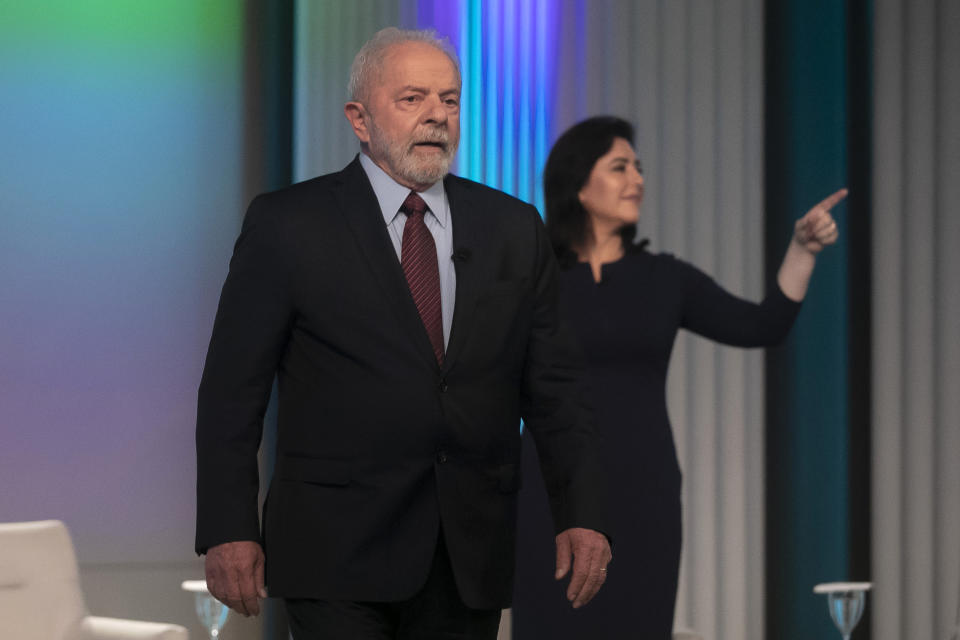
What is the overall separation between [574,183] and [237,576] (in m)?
1.83

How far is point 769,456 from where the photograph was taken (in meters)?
5.09

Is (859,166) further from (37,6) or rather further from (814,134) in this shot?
(37,6)

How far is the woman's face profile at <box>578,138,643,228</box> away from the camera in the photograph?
330cm

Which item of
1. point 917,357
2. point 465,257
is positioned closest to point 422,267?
point 465,257

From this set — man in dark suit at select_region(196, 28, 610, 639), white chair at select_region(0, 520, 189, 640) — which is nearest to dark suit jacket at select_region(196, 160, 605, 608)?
man in dark suit at select_region(196, 28, 610, 639)

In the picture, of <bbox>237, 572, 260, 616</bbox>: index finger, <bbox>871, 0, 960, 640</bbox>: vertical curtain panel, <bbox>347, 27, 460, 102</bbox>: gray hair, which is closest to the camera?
<bbox>237, 572, 260, 616</bbox>: index finger

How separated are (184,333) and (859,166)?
2.77 metres

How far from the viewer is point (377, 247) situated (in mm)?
1881

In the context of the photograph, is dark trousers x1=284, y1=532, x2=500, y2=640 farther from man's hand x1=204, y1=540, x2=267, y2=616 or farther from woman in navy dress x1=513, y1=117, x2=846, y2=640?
woman in navy dress x1=513, y1=117, x2=846, y2=640

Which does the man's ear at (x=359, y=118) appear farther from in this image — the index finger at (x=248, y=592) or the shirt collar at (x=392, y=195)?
→ the index finger at (x=248, y=592)

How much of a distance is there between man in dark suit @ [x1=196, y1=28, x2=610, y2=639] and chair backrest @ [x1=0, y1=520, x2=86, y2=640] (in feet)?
6.98

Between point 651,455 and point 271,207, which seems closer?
point 271,207

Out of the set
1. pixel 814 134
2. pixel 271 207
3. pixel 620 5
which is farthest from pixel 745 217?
pixel 271 207

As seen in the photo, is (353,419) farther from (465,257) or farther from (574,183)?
(574,183)
